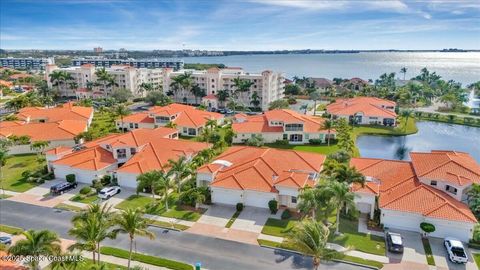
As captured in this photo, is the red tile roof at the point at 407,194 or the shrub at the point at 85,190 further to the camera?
the shrub at the point at 85,190

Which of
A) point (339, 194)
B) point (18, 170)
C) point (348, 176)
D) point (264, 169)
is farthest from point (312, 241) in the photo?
point (18, 170)

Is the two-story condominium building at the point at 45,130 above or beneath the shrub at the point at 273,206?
above

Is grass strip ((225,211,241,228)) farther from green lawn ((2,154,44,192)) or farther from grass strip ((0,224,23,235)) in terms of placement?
green lawn ((2,154,44,192))

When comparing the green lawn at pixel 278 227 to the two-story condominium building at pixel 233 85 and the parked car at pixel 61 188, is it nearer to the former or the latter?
the parked car at pixel 61 188

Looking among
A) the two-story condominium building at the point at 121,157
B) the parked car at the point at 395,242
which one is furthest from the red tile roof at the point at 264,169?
the parked car at the point at 395,242

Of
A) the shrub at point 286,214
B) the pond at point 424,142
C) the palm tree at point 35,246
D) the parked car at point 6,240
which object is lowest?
the parked car at point 6,240

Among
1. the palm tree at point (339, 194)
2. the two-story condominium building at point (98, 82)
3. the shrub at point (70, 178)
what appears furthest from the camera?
the two-story condominium building at point (98, 82)

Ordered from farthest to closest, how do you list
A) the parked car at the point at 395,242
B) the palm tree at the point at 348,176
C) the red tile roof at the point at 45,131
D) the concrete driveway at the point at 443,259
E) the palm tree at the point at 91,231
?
the red tile roof at the point at 45,131, the palm tree at the point at 348,176, the parked car at the point at 395,242, the concrete driveway at the point at 443,259, the palm tree at the point at 91,231
